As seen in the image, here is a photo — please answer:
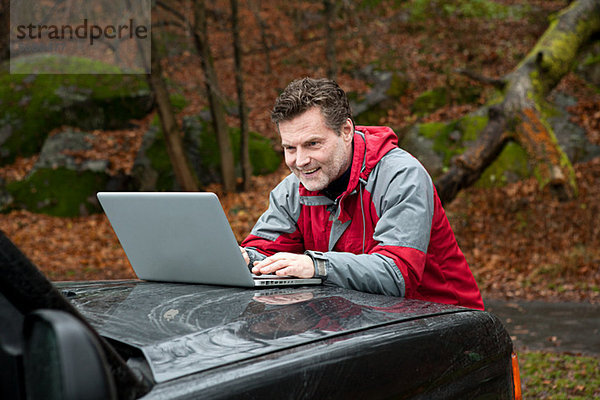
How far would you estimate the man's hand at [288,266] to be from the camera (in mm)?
2627

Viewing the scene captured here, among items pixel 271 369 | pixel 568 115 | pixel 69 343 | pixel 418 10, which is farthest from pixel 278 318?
pixel 418 10

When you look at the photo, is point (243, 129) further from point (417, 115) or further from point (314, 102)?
point (314, 102)

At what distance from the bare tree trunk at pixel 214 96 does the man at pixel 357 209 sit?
9.36 meters

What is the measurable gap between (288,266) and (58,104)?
46.1 feet

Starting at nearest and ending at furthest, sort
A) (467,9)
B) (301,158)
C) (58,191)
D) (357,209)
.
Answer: (357,209) → (301,158) → (58,191) → (467,9)

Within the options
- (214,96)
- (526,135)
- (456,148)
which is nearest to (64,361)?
(526,135)

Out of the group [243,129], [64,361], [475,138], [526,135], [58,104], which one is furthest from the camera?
[58,104]

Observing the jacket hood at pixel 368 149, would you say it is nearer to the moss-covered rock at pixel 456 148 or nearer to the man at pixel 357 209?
the man at pixel 357 209

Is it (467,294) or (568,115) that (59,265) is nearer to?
(467,294)

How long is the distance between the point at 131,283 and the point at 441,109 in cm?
Result: 1271

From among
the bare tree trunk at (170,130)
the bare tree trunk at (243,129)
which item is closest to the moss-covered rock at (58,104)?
the bare tree trunk at (170,130)

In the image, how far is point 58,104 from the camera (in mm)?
15219

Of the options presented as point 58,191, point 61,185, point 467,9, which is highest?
point 467,9

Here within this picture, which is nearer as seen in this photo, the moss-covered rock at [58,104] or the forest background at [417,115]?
the forest background at [417,115]
